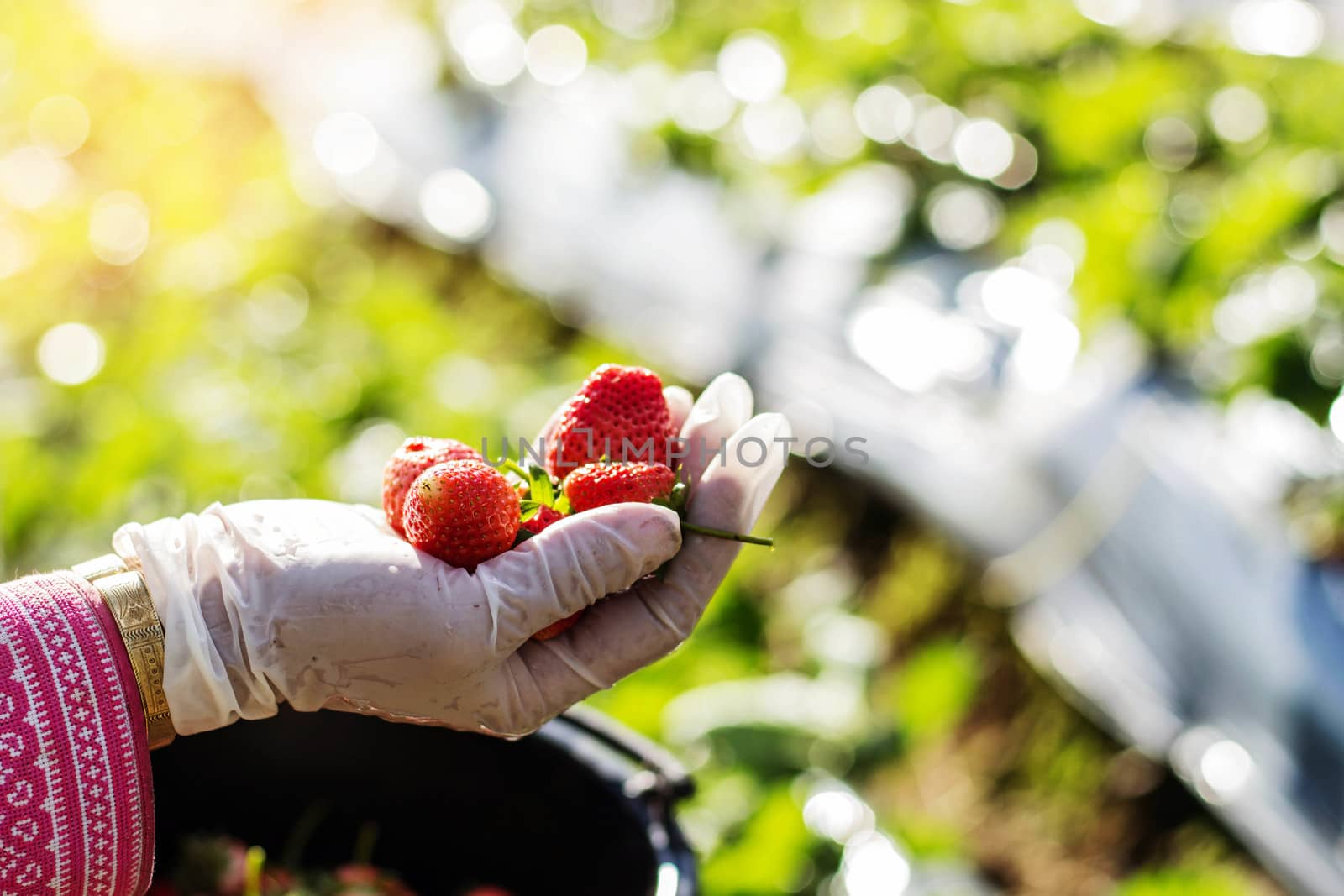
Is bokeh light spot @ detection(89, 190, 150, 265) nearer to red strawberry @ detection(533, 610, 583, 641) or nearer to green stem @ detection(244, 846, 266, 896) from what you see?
green stem @ detection(244, 846, 266, 896)

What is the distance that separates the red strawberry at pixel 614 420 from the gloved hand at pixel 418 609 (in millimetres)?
98

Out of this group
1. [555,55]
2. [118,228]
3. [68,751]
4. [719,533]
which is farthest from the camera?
[555,55]

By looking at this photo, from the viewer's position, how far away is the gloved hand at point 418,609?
1154 millimetres

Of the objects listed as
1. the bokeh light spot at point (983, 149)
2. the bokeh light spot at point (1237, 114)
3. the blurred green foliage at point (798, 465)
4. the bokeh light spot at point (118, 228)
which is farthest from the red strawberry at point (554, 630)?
the bokeh light spot at point (118, 228)

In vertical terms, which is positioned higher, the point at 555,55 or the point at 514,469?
the point at 555,55

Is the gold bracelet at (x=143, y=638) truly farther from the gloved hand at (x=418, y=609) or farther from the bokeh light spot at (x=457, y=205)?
the bokeh light spot at (x=457, y=205)

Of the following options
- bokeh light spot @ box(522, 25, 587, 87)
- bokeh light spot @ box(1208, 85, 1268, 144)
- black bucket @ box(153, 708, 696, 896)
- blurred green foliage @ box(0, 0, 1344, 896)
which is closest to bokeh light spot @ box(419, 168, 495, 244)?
blurred green foliage @ box(0, 0, 1344, 896)

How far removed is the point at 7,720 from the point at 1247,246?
260cm

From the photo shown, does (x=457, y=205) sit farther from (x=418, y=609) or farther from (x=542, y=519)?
(x=418, y=609)

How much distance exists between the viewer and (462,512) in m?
1.18

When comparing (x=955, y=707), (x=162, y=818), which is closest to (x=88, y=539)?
(x=162, y=818)

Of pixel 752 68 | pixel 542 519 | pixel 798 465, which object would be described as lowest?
pixel 798 465

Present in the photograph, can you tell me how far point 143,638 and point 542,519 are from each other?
0.43 meters

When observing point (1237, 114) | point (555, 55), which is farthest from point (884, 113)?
point (555, 55)
